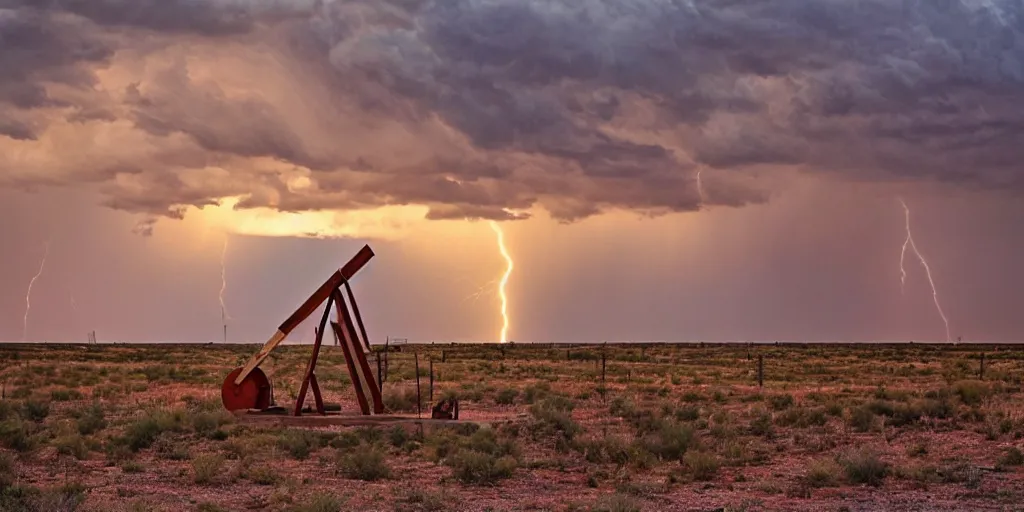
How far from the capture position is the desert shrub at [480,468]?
21031 millimetres

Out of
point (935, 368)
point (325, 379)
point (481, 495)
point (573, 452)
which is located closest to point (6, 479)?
point (481, 495)

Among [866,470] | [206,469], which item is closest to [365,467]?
[206,469]

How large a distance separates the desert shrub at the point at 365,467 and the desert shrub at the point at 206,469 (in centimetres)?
241

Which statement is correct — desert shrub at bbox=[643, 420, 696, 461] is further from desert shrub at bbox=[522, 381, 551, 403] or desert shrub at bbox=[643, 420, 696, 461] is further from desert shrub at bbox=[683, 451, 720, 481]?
desert shrub at bbox=[522, 381, 551, 403]

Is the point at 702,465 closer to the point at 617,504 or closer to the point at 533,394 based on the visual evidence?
the point at 617,504

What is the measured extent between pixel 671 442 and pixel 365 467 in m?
7.01

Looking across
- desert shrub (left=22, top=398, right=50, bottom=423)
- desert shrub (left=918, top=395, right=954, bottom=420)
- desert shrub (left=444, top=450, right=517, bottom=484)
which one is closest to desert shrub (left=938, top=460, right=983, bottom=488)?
desert shrub (left=444, top=450, right=517, bottom=484)

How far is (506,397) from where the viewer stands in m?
40.4

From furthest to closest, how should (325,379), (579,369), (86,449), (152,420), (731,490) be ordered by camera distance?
1. (579,369)
2. (325,379)
3. (152,420)
4. (86,449)
5. (731,490)

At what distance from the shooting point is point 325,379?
2136 inches

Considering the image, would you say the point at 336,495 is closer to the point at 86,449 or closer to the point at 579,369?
the point at 86,449

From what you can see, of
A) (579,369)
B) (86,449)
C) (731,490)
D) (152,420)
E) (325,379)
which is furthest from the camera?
(579,369)

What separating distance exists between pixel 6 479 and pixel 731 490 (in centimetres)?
1287

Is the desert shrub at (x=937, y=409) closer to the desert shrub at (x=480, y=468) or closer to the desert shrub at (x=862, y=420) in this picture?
the desert shrub at (x=862, y=420)
